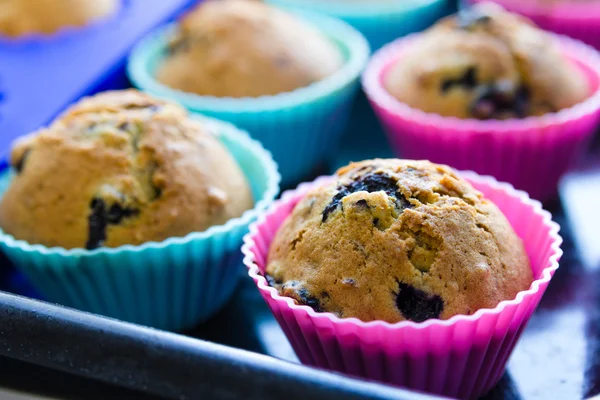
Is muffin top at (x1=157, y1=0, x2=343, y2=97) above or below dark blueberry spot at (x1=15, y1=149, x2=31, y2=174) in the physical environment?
below

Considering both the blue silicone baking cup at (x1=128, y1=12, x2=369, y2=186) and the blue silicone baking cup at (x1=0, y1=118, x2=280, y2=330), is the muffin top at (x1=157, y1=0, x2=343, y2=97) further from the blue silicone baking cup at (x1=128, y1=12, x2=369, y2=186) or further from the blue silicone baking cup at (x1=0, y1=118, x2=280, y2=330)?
the blue silicone baking cup at (x1=0, y1=118, x2=280, y2=330)

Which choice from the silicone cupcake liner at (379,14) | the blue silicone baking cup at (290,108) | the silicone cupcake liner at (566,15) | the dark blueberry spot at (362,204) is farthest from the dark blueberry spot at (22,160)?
the silicone cupcake liner at (566,15)

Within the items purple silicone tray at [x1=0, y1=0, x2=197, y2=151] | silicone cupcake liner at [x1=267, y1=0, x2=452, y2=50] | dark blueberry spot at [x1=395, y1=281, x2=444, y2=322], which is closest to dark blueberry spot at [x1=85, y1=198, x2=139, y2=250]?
purple silicone tray at [x1=0, y1=0, x2=197, y2=151]

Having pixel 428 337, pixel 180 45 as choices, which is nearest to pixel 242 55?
pixel 180 45

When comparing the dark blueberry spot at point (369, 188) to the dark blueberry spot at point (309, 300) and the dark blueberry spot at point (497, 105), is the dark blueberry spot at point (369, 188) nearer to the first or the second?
the dark blueberry spot at point (309, 300)

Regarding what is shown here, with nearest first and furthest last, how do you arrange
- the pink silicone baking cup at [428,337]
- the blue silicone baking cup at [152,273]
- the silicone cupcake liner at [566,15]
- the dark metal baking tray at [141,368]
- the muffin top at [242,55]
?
the dark metal baking tray at [141,368] < the pink silicone baking cup at [428,337] < the blue silicone baking cup at [152,273] < the muffin top at [242,55] < the silicone cupcake liner at [566,15]

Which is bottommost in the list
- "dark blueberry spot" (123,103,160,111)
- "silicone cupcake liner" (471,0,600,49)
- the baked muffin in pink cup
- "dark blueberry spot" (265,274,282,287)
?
"silicone cupcake liner" (471,0,600,49)

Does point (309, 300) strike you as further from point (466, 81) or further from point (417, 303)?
point (466, 81)
